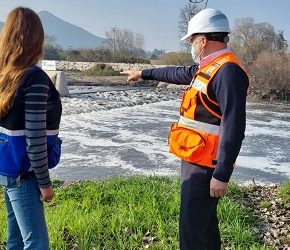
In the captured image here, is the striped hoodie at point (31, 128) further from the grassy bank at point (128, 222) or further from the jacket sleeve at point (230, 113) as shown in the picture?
the grassy bank at point (128, 222)

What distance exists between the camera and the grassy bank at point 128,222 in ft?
13.6

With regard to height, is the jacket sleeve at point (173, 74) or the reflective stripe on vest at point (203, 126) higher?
the jacket sleeve at point (173, 74)

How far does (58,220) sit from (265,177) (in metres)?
6.02

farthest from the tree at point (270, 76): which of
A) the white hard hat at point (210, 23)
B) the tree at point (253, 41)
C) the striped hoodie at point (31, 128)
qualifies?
the striped hoodie at point (31, 128)

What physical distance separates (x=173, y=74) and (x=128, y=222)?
63.8 inches

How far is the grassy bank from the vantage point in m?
4.15

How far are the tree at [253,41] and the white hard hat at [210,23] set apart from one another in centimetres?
3481

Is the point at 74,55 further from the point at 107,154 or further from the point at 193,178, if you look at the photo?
the point at 193,178

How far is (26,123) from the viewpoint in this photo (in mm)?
2617

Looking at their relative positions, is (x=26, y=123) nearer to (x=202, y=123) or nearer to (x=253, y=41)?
(x=202, y=123)

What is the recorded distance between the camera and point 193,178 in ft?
10.3

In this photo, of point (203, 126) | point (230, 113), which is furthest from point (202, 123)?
point (230, 113)

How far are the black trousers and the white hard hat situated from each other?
946mm

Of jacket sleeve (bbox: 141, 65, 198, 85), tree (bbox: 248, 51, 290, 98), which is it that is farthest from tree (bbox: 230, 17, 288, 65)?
jacket sleeve (bbox: 141, 65, 198, 85)
